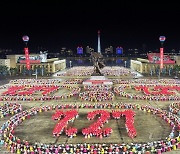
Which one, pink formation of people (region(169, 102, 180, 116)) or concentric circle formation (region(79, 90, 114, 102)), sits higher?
concentric circle formation (region(79, 90, 114, 102))

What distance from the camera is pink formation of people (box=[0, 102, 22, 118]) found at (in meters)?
46.4

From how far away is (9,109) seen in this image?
1943 inches

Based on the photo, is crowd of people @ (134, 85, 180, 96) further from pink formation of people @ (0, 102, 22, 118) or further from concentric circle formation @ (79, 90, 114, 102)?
pink formation of people @ (0, 102, 22, 118)

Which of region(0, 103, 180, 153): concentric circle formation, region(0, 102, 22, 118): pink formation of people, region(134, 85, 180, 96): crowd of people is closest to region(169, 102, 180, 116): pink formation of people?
region(0, 103, 180, 153): concentric circle formation

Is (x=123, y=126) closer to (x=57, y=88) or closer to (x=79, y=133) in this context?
(x=79, y=133)

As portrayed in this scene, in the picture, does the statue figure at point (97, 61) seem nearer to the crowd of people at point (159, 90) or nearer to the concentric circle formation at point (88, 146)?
the crowd of people at point (159, 90)

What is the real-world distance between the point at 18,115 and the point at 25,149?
15802 mm

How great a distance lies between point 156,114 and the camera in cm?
4541

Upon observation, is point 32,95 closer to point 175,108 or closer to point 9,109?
point 9,109

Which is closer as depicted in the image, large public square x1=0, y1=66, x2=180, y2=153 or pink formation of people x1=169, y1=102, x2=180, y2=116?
large public square x1=0, y1=66, x2=180, y2=153

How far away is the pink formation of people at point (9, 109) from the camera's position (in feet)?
152

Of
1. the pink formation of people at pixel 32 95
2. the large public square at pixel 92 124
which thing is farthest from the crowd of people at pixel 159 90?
the pink formation of people at pixel 32 95

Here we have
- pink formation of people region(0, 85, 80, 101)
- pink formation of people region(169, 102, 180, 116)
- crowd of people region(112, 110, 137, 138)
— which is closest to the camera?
crowd of people region(112, 110, 137, 138)

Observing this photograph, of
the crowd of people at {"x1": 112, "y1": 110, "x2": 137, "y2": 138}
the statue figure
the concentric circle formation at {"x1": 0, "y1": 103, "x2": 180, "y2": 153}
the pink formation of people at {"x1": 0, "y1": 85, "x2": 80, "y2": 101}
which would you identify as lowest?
the concentric circle formation at {"x1": 0, "y1": 103, "x2": 180, "y2": 153}
